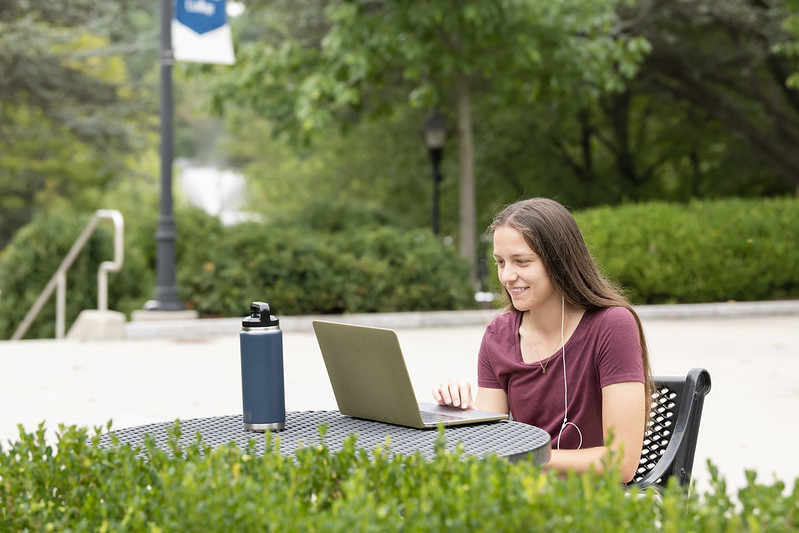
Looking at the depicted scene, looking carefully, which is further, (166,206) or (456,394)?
(166,206)

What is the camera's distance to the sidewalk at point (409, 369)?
701 centimetres

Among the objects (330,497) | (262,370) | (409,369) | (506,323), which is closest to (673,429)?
(506,323)

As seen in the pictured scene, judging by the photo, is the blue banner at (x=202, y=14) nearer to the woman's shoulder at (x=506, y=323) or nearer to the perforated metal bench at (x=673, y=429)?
the woman's shoulder at (x=506, y=323)

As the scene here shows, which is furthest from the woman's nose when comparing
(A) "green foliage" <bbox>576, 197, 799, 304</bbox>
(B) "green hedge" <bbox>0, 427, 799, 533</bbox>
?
(A) "green foliage" <bbox>576, 197, 799, 304</bbox>

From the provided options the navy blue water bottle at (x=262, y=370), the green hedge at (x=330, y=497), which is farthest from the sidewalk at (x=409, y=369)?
the green hedge at (x=330, y=497)

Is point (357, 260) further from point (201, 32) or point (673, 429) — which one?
point (673, 429)

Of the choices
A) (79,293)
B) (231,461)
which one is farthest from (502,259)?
(79,293)

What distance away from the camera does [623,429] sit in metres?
3.12

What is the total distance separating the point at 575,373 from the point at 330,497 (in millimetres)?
1196

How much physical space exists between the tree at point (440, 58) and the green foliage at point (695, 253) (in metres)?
2.14

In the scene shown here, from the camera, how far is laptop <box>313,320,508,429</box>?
9.41 ft

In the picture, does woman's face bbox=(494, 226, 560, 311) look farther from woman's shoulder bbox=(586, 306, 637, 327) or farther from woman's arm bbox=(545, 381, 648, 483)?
woman's arm bbox=(545, 381, 648, 483)

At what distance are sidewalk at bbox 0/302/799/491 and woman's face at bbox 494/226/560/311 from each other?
2537 millimetres

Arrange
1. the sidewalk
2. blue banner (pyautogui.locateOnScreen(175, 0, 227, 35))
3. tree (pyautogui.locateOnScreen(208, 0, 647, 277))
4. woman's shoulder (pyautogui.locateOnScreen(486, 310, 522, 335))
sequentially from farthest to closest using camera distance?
tree (pyautogui.locateOnScreen(208, 0, 647, 277)) → blue banner (pyautogui.locateOnScreen(175, 0, 227, 35)) → the sidewalk → woman's shoulder (pyautogui.locateOnScreen(486, 310, 522, 335))
